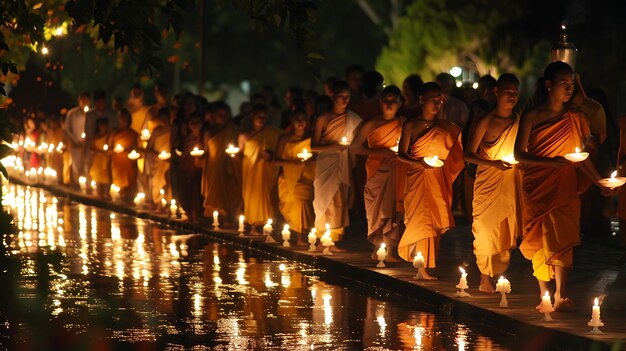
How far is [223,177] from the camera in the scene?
23062 millimetres

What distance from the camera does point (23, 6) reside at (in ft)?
38.6

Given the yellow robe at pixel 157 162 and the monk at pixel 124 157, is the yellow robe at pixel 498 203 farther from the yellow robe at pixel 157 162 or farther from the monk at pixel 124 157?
the monk at pixel 124 157

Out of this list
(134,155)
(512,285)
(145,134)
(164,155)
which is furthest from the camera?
(134,155)

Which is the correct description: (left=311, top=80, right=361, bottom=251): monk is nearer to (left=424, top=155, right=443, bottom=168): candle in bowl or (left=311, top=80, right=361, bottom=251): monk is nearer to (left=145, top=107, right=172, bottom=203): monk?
(left=424, top=155, right=443, bottom=168): candle in bowl

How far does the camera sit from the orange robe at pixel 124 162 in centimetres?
2814

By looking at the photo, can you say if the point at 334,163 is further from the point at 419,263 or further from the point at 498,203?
the point at 498,203

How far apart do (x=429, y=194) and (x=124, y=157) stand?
13.6m

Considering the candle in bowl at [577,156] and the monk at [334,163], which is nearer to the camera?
the candle in bowl at [577,156]

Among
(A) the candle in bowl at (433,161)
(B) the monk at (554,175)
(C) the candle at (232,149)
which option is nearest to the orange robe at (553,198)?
(B) the monk at (554,175)

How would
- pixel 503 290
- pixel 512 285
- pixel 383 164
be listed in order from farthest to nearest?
pixel 383 164, pixel 512 285, pixel 503 290

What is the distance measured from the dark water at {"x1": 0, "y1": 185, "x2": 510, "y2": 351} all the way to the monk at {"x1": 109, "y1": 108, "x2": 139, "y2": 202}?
7549mm

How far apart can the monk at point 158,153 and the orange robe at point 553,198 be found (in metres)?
12.5

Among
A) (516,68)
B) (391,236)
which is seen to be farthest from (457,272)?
(516,68)

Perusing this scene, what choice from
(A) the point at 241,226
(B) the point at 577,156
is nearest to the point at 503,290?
(B) the point at 577,156
